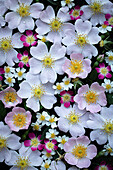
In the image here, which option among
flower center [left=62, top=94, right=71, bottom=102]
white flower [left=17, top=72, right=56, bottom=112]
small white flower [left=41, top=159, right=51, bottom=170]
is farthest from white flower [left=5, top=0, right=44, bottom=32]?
small white flower [left=41, top=159, right=51, bottom=170]

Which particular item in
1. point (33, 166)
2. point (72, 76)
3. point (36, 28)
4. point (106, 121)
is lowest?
point (33, 166)

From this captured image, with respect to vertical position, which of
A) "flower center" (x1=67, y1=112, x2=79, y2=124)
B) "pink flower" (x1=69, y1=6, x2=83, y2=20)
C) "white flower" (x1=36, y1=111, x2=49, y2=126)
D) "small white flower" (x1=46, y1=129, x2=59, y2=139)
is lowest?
"small white flower" (x1=46, y1=129, x2=59, y2=139)

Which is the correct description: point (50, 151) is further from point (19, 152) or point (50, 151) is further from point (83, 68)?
point (83, 68)

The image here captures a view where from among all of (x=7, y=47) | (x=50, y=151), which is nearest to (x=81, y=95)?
(x=50, y=151)

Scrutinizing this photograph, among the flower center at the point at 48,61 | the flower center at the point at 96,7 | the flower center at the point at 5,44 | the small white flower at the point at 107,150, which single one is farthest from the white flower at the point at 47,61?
the small white flower at the point at 107,150

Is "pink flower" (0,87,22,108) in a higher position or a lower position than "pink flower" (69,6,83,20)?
lower

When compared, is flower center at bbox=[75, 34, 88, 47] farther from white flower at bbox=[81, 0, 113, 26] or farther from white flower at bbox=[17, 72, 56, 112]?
white flower at bbox=[17, 72, 56, 112]
